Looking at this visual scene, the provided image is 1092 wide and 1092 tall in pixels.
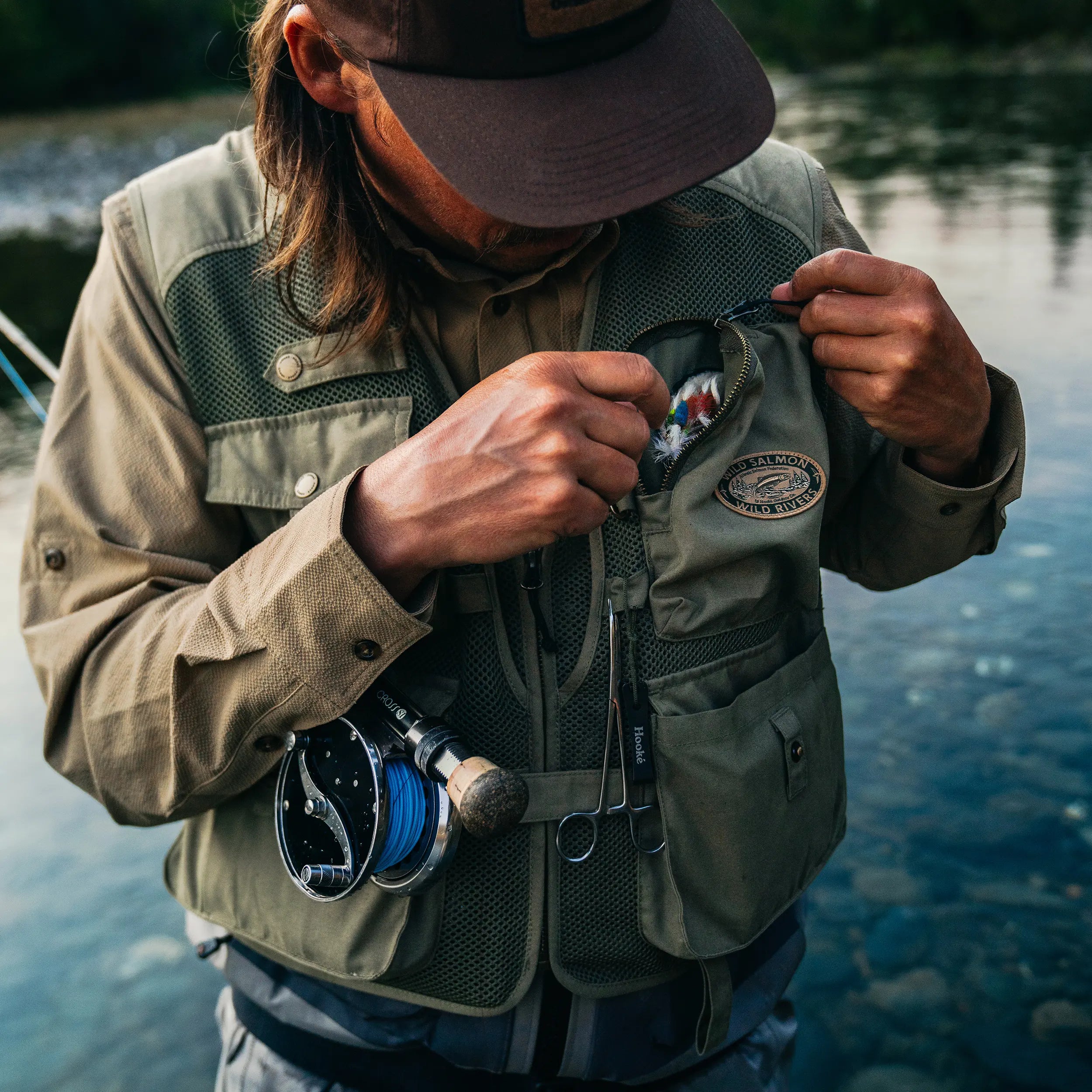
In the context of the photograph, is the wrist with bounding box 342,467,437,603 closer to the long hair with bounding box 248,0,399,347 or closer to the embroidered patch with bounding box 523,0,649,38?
the long hair with bounding box 248,0,399,347

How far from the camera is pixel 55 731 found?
5.24 ft

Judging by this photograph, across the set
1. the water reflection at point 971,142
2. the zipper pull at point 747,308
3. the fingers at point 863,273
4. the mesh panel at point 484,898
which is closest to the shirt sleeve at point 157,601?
the mesh panel at point 484,898

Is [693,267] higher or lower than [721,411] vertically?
higher

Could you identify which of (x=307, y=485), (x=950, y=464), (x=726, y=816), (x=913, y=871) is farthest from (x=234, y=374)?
(x=913, y=871)

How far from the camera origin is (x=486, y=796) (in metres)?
1.37

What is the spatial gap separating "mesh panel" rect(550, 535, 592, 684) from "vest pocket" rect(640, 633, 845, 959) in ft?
0.49

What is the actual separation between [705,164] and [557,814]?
853mm

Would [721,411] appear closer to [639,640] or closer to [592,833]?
[639,640]

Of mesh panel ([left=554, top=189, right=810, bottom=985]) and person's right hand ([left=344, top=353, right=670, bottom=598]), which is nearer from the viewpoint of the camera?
person's right hand ([left=344, top=353, right=670, bottom=598])

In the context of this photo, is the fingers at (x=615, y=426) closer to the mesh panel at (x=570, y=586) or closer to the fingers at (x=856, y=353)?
the mesh panel at (x=570, y=586)

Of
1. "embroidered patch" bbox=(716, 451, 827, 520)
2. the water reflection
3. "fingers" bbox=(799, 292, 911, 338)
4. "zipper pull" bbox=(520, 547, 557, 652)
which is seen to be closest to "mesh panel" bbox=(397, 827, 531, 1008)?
"zipper pull" bbox=(520, 547, 557, 652)

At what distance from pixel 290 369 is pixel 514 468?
0.42 meters

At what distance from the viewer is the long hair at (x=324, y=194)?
5.09 feet

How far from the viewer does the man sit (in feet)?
4.83
